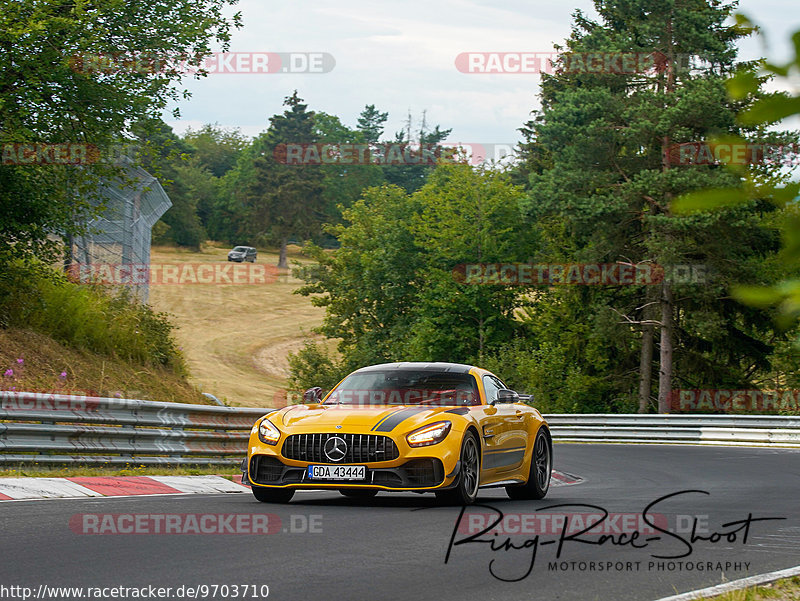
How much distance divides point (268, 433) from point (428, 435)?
60.7 inches

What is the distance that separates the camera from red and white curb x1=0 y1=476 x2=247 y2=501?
10.2 m

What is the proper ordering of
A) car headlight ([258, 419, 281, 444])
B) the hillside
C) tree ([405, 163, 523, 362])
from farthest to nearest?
tree ([405, 163, 523, 362]), the hillside, car headlight ([258, 419, 281, 444])

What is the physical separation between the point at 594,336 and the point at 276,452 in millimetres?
36976

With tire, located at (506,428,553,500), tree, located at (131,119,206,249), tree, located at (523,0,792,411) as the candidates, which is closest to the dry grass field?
tree, located at (131,119,206,249)

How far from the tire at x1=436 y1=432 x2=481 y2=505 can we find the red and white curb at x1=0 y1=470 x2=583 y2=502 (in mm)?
2234

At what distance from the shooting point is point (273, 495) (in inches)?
411

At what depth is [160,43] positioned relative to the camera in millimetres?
21266

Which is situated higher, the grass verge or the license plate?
the grass verge

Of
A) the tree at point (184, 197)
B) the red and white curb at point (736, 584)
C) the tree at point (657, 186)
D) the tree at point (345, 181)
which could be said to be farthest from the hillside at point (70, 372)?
the tree at point (345, 181)

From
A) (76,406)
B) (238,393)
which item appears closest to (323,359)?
(238,393)

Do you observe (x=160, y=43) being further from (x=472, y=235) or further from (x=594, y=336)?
(x=472, y=235)

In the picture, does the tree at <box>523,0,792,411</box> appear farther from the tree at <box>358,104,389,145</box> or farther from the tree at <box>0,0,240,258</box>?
the tree at <box>358,104,389,145</box>

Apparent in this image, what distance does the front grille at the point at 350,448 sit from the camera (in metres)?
9.87

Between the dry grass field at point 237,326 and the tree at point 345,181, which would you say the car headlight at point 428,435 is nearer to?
the dry grass field at point 237,326
